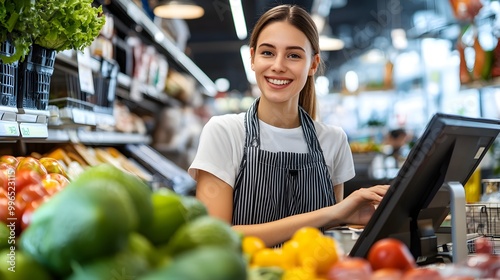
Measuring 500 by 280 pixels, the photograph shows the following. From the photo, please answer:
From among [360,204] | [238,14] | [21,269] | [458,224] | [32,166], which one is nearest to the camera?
[21,269]

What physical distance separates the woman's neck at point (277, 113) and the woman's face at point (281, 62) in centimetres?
7

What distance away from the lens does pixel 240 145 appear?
2.77m

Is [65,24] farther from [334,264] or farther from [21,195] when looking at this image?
[334,264]

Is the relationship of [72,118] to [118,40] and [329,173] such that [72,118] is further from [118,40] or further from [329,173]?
[118,40]

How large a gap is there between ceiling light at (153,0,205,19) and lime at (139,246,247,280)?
617 cm

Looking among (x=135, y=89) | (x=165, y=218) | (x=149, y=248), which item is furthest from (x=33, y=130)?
(x=135, y=89)

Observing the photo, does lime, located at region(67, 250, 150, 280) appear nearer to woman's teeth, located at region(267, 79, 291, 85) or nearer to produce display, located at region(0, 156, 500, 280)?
produce display, located at region(0, 156, 500, 280)

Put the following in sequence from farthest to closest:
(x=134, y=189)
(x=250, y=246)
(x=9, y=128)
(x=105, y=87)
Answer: (x=105, y=87), (x=9, y=128), (x=250, y=246), (x=134, y=189)

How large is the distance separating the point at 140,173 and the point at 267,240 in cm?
311

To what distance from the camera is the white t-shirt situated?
8.80 feet

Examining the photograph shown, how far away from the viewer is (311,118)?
305 cm

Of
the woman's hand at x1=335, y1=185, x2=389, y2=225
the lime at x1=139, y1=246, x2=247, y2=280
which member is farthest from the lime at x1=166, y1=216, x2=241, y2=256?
the woman's hand at x1=335, y1=185, x2=389, y2=225

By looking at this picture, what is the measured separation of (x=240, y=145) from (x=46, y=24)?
931 millimetres

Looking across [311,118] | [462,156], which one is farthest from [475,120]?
[311,118]
